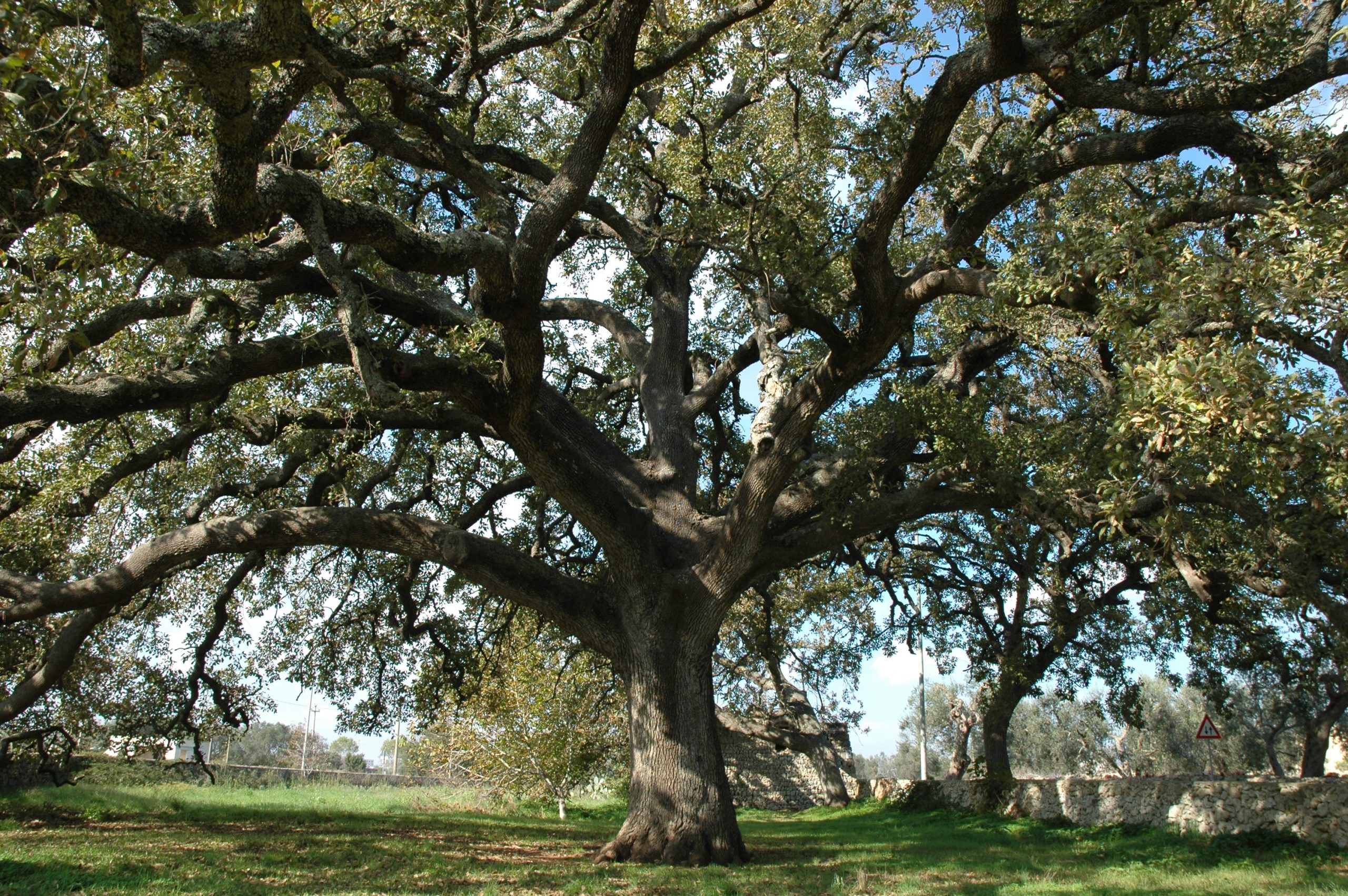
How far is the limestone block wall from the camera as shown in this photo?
23875 mm


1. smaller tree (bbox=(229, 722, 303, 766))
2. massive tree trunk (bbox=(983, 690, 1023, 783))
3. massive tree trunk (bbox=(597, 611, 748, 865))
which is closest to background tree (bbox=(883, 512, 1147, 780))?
massive tree trunk (bbox=(983, 690, 1023, 783))

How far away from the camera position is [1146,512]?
7.81 meters

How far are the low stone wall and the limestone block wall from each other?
27.2 ft

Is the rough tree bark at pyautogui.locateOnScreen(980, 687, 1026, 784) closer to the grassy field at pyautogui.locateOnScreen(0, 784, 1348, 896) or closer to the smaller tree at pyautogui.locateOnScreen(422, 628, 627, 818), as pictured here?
the grassy field at pyautogui.locateOnScreen(0, 784, 1348, 896)

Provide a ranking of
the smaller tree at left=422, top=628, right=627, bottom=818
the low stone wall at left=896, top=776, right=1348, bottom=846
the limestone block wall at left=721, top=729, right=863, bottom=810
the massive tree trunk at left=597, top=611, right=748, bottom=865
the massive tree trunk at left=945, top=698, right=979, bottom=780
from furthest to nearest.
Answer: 1. the limestone block wall at left=721, top=729, right=863, bottom=810
2. the massive tree trunk at left=945, top=698, right=979, bottom=780
3. the smaller tree at left=422, top=628, right=627, bottom=818
4. the low stone wall at left=896, top=776, right=1348, bottom=846
5. the massive tree trunk at left=597, top=611, right=748, bottom=865

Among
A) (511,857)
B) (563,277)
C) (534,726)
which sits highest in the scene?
(563,277)

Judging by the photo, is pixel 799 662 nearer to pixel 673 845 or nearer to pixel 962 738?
pixel 962 738

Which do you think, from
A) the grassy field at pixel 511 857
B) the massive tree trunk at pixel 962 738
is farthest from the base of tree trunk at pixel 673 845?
the massive tree trunk at pixel 962 738

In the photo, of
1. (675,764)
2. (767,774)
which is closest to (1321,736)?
(675,764)

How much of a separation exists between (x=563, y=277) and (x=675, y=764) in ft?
25.6

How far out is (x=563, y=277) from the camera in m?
13.1

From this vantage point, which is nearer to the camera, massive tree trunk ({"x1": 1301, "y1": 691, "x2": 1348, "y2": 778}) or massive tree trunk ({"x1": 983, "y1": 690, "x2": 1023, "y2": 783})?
massive tree trunk ({"x1": 1301, "y1": 691, "x2": 1348, "y2": 778})

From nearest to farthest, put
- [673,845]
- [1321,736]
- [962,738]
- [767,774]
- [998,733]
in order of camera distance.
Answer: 1. [673,845]
2. [1321,736]
3. [998,733]
4. [962,738]
5. [767,774]

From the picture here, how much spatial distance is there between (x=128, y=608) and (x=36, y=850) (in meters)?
5.26
